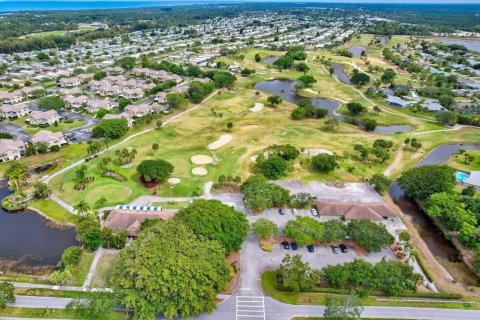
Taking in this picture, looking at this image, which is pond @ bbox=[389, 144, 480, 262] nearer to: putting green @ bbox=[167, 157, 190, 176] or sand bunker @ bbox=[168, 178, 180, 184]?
putting green @ bbox=[167, 157, 190, 176]

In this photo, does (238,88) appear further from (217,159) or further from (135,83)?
(217,159)

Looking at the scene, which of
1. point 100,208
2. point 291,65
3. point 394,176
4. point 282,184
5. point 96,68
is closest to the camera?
point 100,208

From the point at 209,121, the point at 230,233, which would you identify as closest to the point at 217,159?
the point at 209,121

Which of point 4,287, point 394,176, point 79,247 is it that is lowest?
point 394,176

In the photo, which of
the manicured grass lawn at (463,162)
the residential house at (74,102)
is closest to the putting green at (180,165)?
the residential house at (74,102)

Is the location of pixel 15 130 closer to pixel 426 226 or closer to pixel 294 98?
pixel 294 98
